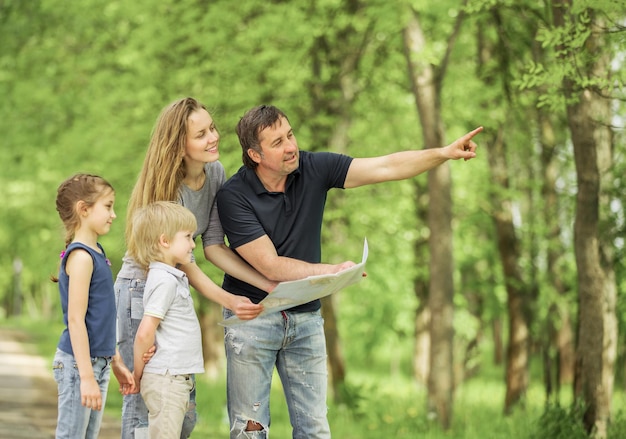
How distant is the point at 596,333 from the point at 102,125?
38.7 ft

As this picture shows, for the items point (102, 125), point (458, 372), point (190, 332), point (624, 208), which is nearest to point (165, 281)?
point (190, 332)

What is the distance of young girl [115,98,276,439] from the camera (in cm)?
510

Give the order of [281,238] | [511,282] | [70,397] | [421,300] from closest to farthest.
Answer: [70,397] < [281,238] < [511,282] < [421,300]

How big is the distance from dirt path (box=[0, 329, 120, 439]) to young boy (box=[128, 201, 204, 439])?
472 cm

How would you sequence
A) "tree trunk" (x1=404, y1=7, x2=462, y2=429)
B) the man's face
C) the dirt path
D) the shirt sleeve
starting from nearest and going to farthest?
the man's face < the shirt sleeve < the dirt path < "tree trunk" (x1=404, y1=7, x2=462, y2=429)

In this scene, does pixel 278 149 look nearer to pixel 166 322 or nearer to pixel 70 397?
pixel 166 322

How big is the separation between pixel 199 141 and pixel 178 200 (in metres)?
0.30

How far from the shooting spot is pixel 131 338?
17.1 ft

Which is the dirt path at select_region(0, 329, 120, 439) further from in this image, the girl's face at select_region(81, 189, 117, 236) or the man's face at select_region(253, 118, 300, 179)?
the man's face at select_region(253, 118, 300, 179)

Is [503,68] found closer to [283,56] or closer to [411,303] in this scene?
[283,56]

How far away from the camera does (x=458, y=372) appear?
22938mm

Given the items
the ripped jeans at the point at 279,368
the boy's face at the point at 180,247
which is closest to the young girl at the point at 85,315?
the boy's face at the point at 180,247

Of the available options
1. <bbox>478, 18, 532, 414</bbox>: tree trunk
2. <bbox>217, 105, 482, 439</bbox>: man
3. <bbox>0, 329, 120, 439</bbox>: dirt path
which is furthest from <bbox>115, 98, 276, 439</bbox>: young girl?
<bbox>478, 18, 532, 414</bbox>: tree trunk

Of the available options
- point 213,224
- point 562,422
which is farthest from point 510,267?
point 213,224
